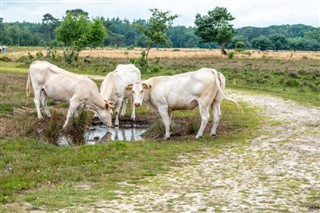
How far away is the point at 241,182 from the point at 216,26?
67.1 meters

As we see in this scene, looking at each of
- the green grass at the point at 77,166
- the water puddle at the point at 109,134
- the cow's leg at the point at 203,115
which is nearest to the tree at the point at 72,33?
the water puddle at the point at 109,134

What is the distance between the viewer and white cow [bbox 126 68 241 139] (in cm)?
1321

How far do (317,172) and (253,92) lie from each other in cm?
1641

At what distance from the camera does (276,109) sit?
18859 millimetres

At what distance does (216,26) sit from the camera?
74.2 m

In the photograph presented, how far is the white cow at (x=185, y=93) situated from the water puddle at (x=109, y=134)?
3.81 ft

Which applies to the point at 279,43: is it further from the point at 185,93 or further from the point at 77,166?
the point at 77,166

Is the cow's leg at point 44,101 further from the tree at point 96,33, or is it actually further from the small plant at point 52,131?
the tree at point 96,33

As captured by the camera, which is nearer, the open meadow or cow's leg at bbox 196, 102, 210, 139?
the open meadow

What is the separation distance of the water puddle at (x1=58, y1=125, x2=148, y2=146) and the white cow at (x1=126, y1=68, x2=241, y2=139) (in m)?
1.16

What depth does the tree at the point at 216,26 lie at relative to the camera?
237 ft

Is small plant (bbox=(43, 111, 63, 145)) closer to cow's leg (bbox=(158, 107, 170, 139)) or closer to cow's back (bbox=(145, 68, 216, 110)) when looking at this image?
cow's back (bbox=(145, 68, 216, 110))

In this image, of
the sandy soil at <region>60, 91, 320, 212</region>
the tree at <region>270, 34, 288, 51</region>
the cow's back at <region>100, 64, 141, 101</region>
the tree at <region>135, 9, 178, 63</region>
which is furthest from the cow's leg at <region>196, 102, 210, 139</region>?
the tree at <region>270, 34, 288, 51</region>

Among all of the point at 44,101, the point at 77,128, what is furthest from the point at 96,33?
the point at 77,128
